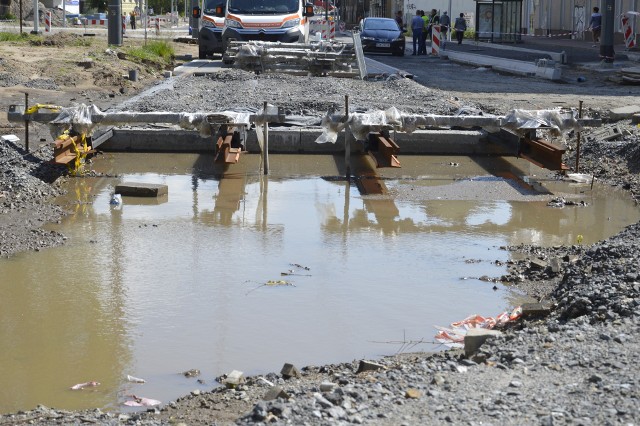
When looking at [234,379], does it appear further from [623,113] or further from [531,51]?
[531,51]

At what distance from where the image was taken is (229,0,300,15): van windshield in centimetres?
2897

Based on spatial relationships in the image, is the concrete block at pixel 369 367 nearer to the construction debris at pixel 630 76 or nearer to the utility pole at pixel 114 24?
the construction debris at pixel 630 76

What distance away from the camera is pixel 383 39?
1550 inches

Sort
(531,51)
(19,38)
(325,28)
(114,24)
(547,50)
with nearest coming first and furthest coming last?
(114,24) → (19,38) → (531,51) → (547,50) → (325,28)

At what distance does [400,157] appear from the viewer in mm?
13867

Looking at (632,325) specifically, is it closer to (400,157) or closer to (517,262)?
(517,262)

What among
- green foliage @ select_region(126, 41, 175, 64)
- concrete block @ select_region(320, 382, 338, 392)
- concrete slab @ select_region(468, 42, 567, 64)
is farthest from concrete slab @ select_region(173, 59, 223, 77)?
concrete block @ select_region(320, 382, 338, 392)

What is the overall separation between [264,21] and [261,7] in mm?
849

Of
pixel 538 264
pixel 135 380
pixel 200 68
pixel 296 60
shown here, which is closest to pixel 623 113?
pixel 538 264

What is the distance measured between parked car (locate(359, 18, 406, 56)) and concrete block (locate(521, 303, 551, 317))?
33.4 meters

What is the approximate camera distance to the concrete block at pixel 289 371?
565 centimetres

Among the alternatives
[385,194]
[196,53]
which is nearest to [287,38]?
[196,53]

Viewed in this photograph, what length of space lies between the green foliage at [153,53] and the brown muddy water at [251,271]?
17621 mm

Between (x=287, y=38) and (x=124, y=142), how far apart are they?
1512cm
